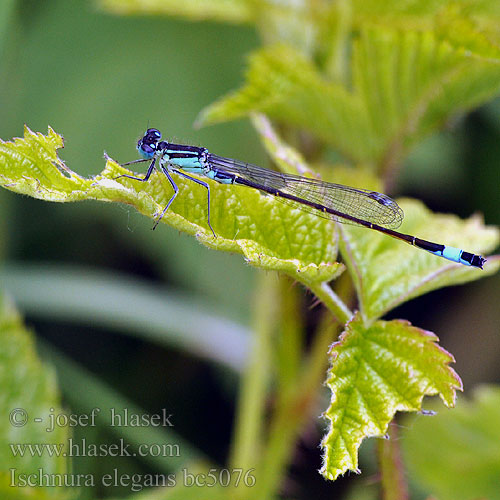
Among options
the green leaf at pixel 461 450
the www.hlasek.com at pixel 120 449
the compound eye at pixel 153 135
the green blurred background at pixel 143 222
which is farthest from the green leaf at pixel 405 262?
the green blurred background at pixel 143 222

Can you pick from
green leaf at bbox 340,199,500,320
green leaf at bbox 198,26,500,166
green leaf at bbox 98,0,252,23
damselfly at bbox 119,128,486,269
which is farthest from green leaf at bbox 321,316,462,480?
green leaf at bbox 98,0,252,23

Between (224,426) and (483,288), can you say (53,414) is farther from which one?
(483,288)

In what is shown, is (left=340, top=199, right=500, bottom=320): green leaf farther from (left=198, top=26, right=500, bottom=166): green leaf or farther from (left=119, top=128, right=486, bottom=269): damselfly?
(left=198, top=26, right=500, bottom=166): green leaf

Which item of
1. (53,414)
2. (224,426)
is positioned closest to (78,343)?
(224,426)

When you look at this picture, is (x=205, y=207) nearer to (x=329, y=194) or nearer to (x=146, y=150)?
(x=329, y=194)

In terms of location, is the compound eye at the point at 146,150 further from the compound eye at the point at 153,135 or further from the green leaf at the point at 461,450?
the green leaf at the point at 461,450
